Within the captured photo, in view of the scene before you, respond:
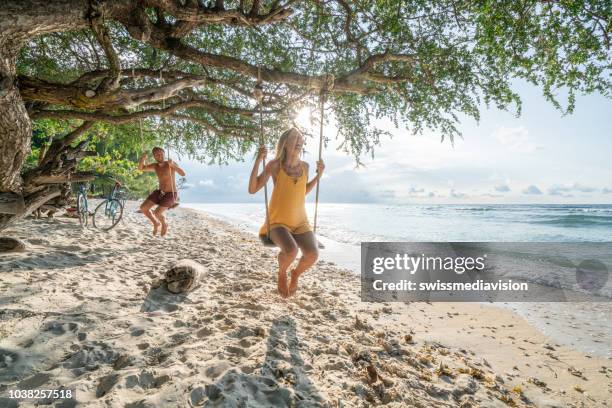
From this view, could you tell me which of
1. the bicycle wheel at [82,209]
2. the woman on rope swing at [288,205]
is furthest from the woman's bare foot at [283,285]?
the bicycle wheel at [82,209]

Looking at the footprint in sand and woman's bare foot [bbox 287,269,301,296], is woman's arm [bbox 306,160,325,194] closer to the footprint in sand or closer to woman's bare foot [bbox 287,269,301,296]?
woman's bare foot [bbox 287,269,301,296]

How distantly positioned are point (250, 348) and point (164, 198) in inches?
288

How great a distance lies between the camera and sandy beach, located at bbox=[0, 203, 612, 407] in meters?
2.61

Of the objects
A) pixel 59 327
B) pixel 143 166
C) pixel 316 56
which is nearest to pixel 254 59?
pixel 316 56

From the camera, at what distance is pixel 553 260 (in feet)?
48.8

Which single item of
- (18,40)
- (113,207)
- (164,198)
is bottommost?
(113,207)

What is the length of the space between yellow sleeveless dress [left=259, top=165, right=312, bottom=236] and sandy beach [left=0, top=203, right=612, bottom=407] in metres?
1.36

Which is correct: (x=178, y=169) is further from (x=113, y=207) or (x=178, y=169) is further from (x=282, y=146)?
(x=282, y=146)

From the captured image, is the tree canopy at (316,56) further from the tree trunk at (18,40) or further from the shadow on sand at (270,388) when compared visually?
the shadow on sand at (270,388)

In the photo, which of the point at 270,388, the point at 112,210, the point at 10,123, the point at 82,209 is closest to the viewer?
the point at 270,388

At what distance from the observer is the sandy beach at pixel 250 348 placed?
2.61m

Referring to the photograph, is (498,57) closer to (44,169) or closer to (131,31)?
(131,31)

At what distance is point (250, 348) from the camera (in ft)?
11.0

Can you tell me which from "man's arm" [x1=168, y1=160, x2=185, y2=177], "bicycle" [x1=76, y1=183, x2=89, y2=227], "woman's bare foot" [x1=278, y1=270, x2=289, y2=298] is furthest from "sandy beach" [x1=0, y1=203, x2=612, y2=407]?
"bicycle" [x1=76, y1=183, x2=89, y2=227]
